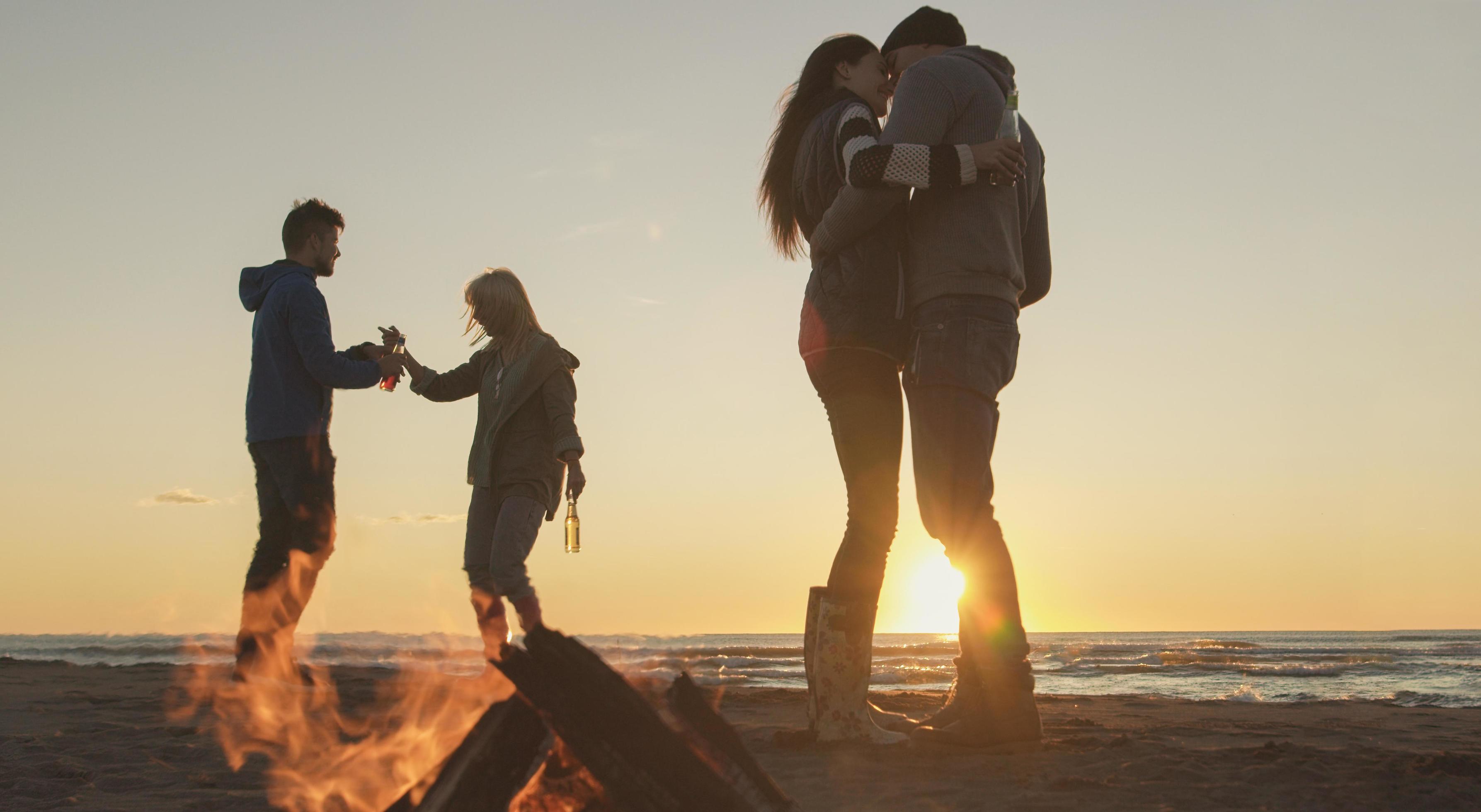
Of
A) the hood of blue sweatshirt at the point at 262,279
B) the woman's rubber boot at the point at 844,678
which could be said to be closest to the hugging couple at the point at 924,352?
the woman's rubber boot at the point at 844,678

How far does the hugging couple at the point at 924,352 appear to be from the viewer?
10.4 ft

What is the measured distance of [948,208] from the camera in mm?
3355

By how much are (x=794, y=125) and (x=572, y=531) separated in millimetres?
2699

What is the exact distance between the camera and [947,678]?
11.4 m

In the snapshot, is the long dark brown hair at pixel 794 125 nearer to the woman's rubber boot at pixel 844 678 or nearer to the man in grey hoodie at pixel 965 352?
the man in grey hoodie at pixel 965 352

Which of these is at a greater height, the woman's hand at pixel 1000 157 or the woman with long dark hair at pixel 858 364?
the woman's hand at pixel 1000 157

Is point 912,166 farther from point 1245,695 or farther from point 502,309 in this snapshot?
point 1245,695

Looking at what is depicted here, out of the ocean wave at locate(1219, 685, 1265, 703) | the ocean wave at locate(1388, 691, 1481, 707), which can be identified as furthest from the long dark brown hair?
the ocean wave at locate(1388, 691, 1481, 707)

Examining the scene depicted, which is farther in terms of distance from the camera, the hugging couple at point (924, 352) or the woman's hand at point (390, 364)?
the woman's hand at point (390, 364)

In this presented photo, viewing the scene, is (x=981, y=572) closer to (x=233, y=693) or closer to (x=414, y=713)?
(x=414, y=713)

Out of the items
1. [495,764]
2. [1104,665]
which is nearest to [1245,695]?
[1104,665]

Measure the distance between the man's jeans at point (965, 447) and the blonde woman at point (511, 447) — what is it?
253 cm

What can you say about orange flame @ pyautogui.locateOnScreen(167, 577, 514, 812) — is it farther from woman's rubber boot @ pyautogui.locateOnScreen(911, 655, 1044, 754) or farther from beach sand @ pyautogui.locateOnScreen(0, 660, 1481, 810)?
woman's rubber boot @ pyautogui.locateOnScreen(911, 655, 1044, 754)

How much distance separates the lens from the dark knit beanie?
12.2ft
